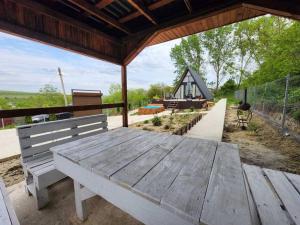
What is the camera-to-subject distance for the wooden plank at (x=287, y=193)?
90 cm

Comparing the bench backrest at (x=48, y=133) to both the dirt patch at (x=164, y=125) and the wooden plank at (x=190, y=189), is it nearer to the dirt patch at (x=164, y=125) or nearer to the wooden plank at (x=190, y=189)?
the wooden plank at (x=190, y=189)

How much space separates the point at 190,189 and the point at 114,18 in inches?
123

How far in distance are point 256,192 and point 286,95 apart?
14.3ft

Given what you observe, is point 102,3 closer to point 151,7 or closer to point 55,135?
point 151,7

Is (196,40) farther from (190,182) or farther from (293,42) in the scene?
(190,182)

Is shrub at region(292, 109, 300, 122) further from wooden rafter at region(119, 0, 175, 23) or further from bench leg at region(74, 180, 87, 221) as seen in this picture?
bench leg at region(74, 180, 87, 221)

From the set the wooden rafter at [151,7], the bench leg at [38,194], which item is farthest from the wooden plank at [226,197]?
the wooden rafter at [151,7]

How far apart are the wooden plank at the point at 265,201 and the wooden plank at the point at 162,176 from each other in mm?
548

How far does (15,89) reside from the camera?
5.53 metres

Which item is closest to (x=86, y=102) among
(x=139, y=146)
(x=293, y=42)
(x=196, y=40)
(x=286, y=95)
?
(x=139, y=146)

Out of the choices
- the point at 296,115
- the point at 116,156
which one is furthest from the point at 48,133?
the point at 296,115

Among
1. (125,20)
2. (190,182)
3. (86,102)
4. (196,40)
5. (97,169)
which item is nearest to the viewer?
(190,182)

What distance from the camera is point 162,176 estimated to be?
87 centimetres

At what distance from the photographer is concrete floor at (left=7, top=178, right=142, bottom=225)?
4.71 ft
